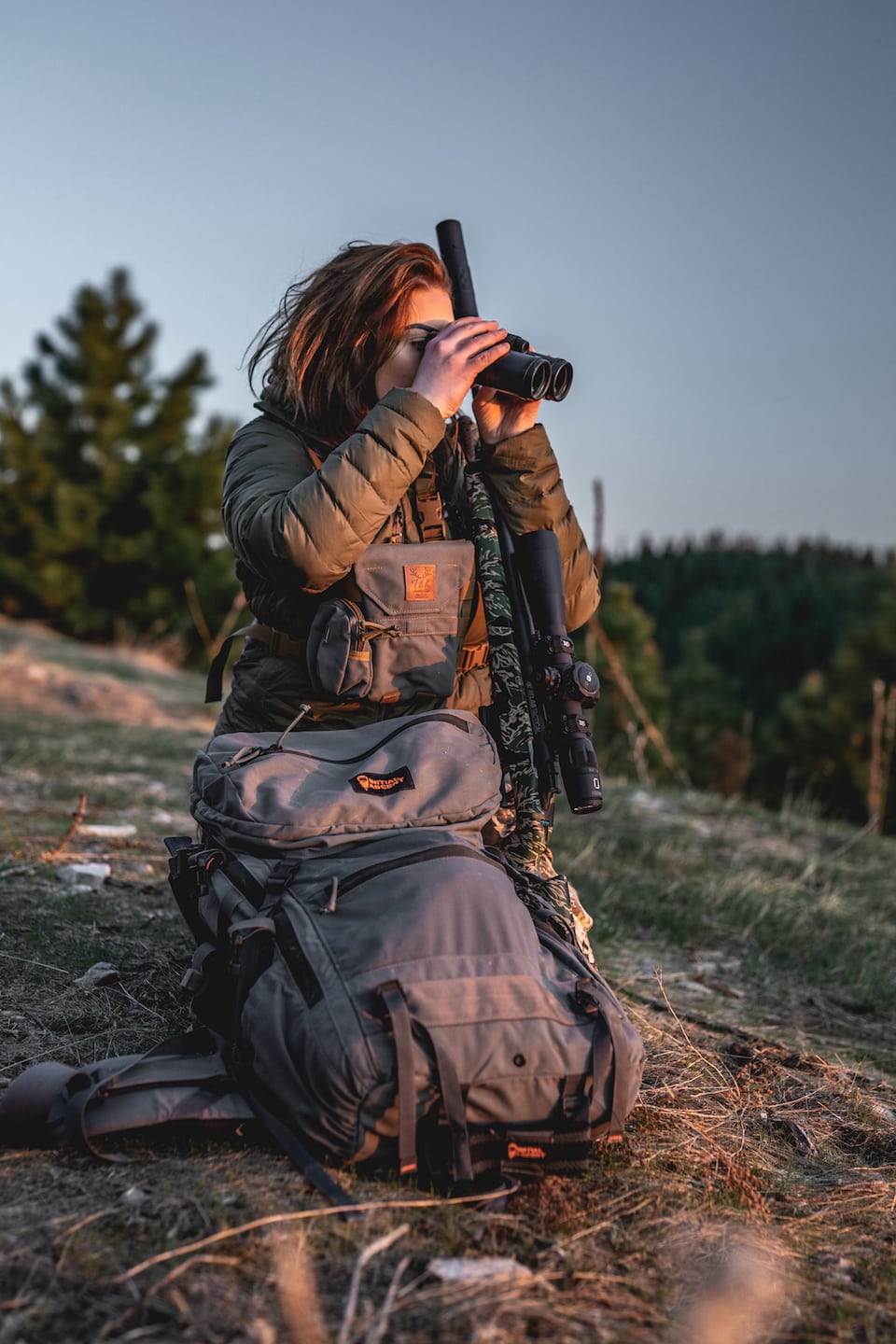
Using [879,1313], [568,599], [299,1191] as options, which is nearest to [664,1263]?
[879,1313]

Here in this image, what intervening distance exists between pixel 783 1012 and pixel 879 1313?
165 centimetres

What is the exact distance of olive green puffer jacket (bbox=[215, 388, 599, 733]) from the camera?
2133 millimetres

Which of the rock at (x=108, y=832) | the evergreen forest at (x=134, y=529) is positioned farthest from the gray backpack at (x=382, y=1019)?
the evergreen forest at (x=134, y=529)

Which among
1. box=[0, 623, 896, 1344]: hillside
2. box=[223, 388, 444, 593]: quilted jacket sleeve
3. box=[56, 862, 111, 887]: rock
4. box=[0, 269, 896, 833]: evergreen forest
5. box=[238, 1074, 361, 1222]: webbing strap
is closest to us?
box=[0, 623, 896, 1344]: hillside

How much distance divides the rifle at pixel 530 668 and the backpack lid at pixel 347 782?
11.3 inches

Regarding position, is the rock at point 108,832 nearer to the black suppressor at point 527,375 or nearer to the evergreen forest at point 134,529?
the black suppressor at point 527,375

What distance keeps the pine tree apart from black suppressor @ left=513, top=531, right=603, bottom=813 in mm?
17267

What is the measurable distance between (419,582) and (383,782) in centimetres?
56

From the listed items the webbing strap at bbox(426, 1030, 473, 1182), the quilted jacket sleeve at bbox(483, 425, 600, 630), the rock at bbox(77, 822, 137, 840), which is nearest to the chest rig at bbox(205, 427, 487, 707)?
the quilted jacket sleeve at bbox(483, 425, 600, 630)

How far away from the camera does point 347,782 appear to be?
6.29ft

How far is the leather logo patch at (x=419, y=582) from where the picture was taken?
2.27m

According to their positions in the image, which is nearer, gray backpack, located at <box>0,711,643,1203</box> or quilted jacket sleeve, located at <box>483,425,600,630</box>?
gray backpack, located at <box>0,711,643,1203</box>

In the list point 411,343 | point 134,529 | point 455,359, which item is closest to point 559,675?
point 455,359

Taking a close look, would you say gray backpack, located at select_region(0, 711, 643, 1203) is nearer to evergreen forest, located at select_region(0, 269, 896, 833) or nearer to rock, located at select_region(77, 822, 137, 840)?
rock, located at select_region(77, 822, 137, 840)
